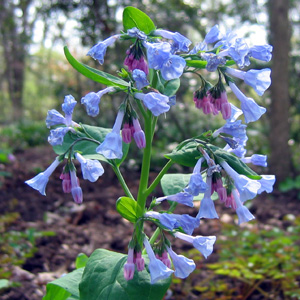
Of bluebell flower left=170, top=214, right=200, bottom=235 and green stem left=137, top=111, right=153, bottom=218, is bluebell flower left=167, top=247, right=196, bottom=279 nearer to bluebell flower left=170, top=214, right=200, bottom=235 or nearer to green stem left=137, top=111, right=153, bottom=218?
bluebell flower left=170, top=214, right=200, bottom=235

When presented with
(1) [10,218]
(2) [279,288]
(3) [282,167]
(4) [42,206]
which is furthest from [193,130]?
(2) [279,288]

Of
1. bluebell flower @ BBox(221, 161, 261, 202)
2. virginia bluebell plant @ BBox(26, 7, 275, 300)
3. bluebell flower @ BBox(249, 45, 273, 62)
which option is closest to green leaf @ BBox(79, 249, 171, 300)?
virginia bluebell plant @ BBox(26, 7, 275, 300)

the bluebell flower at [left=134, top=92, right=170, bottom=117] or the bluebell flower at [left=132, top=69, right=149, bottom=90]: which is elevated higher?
the bluebell flower at [left=132, top=69, right=149, bottom=90]

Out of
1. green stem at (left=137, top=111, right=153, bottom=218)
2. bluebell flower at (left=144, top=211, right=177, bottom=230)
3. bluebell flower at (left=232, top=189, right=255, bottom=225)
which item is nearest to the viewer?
bluebell flower at (left=144, top=211, right=177, bottom=230)

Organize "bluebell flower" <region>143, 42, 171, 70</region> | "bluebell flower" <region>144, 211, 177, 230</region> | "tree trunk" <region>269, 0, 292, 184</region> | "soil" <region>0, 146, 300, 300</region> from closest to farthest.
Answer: "bluebell flower" <region>143, 42, 171, 70</region>, "bluebell flower" <region>144, 211, 177, 230</region>, "soil" <region>0, 146, 300, 300</region>, "tree trunk" <region>269, 0, 292, 184</region>

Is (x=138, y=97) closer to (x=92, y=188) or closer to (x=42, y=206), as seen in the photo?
(x=42, y=206)

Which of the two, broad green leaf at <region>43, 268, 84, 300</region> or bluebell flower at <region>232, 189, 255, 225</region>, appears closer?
bluebell flower at <region>232, 189, 255, 225</region>
